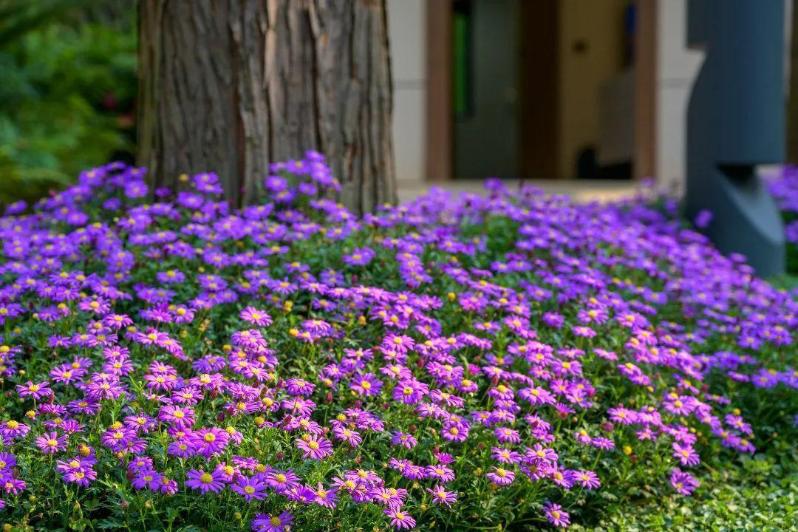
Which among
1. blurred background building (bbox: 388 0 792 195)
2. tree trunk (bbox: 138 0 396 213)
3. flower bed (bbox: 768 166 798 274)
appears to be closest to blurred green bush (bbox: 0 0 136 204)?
blurred background building (bbox: 388 0 792 195)

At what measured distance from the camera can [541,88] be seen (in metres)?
13.7

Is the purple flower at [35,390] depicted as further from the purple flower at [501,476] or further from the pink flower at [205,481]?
the purple flower at [501,476]

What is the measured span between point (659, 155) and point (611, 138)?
2985 mm

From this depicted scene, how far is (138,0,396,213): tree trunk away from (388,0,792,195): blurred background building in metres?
4.51

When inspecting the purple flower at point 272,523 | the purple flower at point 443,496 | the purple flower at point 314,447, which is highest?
the purple flower at point 314,447

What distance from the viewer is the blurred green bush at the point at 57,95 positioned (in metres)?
7.77

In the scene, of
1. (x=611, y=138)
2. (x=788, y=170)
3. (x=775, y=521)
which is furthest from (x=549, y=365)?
(x=611, y=138)

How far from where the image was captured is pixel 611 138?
11.6m

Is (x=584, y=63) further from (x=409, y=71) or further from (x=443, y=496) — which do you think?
(x=443, y=496)

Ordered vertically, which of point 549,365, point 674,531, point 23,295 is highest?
point 23,295

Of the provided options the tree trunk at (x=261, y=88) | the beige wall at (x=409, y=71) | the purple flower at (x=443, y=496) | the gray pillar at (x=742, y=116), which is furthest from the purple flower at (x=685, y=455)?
the beige wall at (x=409, y=71)

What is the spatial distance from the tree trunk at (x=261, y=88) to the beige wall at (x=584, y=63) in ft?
31.7

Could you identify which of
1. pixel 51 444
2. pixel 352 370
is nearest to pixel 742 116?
pixel 352 370

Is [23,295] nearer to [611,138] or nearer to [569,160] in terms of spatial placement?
[611,138]
